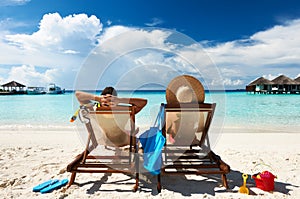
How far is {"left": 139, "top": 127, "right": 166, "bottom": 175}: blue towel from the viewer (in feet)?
9.37

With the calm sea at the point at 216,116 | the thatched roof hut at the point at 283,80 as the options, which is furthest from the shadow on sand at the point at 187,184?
the thatched roof hut at the point at 283,80

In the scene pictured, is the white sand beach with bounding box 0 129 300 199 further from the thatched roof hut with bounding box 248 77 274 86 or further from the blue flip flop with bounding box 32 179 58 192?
the thatched roof hut with bounding box 248 77 274 86

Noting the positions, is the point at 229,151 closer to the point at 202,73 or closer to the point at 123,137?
the point at 202,73

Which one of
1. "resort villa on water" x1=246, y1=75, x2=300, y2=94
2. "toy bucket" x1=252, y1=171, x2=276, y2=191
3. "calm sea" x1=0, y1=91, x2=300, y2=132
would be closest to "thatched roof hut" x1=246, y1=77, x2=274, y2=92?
"resort villa on water" x1=246, y1=75, x2=300, y2=94

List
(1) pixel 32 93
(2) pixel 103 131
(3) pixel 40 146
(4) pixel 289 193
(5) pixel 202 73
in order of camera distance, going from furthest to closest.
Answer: (1) pixel 32 93, (3) pixel 40 146, (5) pixel 202 73, (2) pixel 103 131, (4) pixel 289 193

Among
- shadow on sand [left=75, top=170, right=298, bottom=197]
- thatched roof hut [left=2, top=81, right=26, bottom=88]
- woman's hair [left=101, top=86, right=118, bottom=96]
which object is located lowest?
shadow on sand [left=75, top=170, right=298, bottom=197]

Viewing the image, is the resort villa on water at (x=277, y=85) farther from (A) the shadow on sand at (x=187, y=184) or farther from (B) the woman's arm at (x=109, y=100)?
(B) the woman's arm at (x=109, y=100)

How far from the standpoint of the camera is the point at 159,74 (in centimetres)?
572

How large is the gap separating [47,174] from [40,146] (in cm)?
218

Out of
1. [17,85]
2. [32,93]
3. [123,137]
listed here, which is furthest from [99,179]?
[32,93]

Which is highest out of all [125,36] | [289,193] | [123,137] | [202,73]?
[125,36]

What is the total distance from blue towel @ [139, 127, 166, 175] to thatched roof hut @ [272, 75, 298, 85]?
4289cm

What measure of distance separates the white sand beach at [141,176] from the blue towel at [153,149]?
31 centimetres

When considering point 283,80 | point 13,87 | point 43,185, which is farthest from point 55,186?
point 13,87
